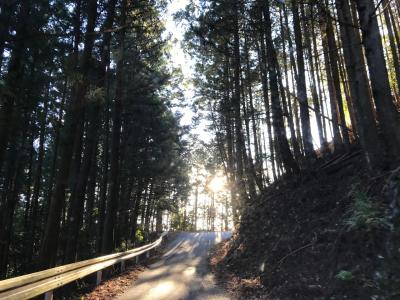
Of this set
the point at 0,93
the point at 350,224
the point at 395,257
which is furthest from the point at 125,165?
the point at 395,257

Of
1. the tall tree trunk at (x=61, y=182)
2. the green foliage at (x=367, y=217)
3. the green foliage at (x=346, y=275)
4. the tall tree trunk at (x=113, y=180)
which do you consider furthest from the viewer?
the tall tree trunk at (x=113, y=180)

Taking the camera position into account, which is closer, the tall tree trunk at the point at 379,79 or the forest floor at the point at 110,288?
the tall tree trunk at the point at 379,79

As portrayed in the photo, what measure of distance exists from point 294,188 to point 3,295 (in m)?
10.0

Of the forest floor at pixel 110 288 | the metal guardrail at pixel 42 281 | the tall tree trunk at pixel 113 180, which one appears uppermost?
the tall tree trunk at pixel 113 180

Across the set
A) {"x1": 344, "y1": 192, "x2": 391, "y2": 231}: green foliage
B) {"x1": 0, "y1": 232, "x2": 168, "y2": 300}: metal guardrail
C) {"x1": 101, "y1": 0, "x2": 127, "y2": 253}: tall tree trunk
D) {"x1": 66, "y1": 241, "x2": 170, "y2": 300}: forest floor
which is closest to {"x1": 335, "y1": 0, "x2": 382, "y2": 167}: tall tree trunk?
{"x1": 344, "y1": 192, "x2": 391, "y2": 231}: green foliage

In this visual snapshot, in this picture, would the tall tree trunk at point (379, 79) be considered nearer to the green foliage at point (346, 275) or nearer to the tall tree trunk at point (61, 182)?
the green foliage at point (346, 275)

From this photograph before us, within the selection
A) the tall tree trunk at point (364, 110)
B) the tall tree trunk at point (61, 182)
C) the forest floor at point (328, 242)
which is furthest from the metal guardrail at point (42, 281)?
the tall tree trunk at point (364, 110)

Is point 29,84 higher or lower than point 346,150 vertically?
higher

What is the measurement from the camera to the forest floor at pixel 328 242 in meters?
5.62

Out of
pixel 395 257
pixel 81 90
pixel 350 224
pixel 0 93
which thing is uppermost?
pixel 81 90

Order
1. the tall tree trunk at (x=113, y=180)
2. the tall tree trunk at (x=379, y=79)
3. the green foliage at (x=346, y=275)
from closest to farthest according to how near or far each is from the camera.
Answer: the green foliage at (x=346, y=275) → the tall tree trunk at (x=379, y=79) → the tall tree trunk at (x=113, y=180)

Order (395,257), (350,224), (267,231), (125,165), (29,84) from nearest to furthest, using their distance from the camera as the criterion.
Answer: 1. (395,257)
2. (350,224)
3. (29,84)
4. (267,231)
5. (125,165)

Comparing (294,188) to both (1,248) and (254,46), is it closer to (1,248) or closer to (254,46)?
(254,46)

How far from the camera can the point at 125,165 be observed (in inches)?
908
